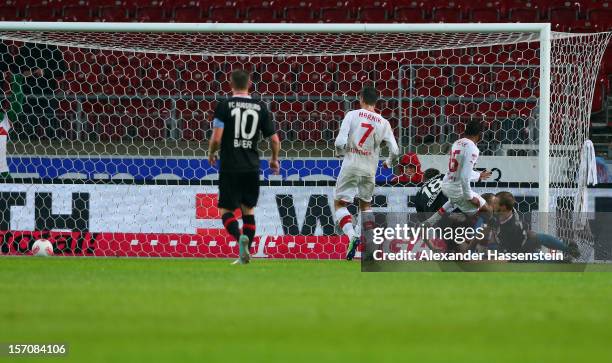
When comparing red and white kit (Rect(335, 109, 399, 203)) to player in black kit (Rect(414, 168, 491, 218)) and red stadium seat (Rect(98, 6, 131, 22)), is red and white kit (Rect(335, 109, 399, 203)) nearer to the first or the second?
player in black kit (Rect(414, 168, 491, 218))

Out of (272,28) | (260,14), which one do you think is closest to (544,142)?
(272,28)

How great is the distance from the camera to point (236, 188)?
358 inches

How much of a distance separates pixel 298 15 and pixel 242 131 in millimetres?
10310

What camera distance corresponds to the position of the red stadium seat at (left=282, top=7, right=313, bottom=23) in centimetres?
1897

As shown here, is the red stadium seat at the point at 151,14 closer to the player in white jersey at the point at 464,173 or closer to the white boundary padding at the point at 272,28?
the white boundary padding at the point at 272,28

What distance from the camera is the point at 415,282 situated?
7250mm

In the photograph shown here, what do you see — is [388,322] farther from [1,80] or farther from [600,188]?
[1,80]

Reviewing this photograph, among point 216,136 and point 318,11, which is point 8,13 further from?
point 216,136

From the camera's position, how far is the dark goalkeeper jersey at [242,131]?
8984mm

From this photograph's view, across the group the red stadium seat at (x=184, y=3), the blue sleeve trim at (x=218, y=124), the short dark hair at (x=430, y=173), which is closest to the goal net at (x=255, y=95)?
the short dark hair at (x=430, y=173)

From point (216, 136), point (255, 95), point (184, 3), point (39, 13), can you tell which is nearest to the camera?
point (216, 136)

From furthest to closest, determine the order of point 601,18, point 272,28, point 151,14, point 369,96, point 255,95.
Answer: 1. point 151,14
2. point 601,18
3. point 255,95
4. point 272,28
5. point 369,96

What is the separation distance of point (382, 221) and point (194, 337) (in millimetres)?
7782

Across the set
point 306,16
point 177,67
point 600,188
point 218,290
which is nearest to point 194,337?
point 218,290
